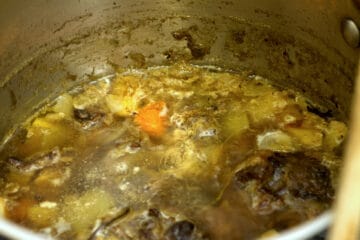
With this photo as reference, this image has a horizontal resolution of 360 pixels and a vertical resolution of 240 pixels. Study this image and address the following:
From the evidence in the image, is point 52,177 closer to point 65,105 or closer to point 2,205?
Result: point 2,205

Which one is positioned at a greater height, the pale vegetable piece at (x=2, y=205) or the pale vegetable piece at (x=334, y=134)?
the pale vegetable piece at (x=2, y=205)

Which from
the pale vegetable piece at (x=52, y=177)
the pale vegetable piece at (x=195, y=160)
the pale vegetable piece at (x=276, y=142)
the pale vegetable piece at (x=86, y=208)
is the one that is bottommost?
the pale vegetable piece at (x=276, y=142)

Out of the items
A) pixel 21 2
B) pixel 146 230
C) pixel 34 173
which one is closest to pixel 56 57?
pixel 21 2

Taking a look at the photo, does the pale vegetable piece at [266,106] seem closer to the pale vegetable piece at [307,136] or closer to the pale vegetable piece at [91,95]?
the pale vegetable piece at [307,136]

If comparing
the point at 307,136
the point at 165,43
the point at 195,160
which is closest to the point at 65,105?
the point at 165,43

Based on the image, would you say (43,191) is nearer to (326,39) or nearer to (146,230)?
(146,230)

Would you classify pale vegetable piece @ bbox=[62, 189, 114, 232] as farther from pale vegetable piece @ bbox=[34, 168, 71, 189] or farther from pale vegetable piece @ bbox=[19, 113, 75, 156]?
pale vegetable piece @ bbox=[19, 113, 75, 156]

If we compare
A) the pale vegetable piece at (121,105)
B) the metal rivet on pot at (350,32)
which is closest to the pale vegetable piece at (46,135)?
the pale vegetable piece at (121,105)

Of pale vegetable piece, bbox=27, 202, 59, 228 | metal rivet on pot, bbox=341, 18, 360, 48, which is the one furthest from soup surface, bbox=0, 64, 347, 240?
metal rivet on pot, bbox=341, 18, 360, 48
